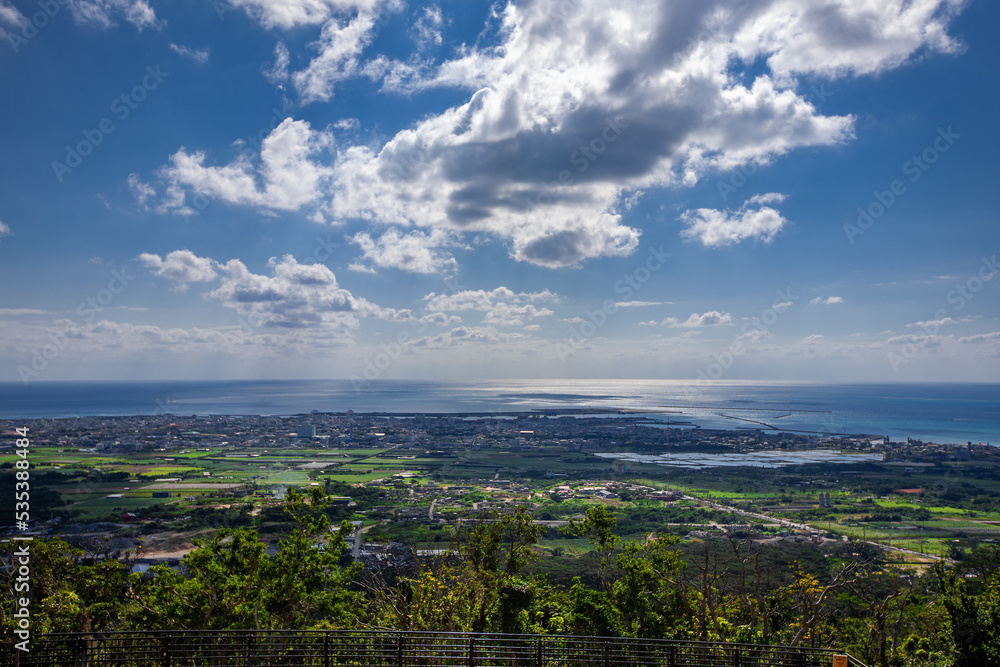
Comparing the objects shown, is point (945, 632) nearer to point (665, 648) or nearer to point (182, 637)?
point (665, 648)

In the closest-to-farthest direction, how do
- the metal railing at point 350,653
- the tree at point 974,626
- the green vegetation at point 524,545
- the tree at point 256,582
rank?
1. the metal railing at point 350,653
2. the tree at point 974,626
3. the tree at point 256,582
4. the green vegetation at point 524,545

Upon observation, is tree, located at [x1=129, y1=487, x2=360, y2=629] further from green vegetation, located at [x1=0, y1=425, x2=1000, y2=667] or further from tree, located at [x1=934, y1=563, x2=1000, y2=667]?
tree, located at [x1=934, y1=563, x2=1000, y2=667]

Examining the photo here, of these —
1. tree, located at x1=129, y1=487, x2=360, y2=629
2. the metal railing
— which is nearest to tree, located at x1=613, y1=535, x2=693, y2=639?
the metal railing

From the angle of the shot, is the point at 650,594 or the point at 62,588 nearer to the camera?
the point at 62,588

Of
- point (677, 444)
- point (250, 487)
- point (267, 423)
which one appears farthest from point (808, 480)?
point (267, 423)

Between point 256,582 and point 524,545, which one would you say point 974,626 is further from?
point 256,582

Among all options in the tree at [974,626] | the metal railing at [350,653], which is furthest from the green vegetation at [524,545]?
the metal railing at [350,653]

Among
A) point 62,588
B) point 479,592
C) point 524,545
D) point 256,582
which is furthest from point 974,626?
point 62,588

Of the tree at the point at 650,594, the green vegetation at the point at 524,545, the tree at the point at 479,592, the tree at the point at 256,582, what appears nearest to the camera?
the tree at the point at 256,582

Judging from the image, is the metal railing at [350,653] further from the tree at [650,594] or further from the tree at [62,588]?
the tree at [650,594]

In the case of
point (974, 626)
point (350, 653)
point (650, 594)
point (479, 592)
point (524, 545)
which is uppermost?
point (350, 653)
